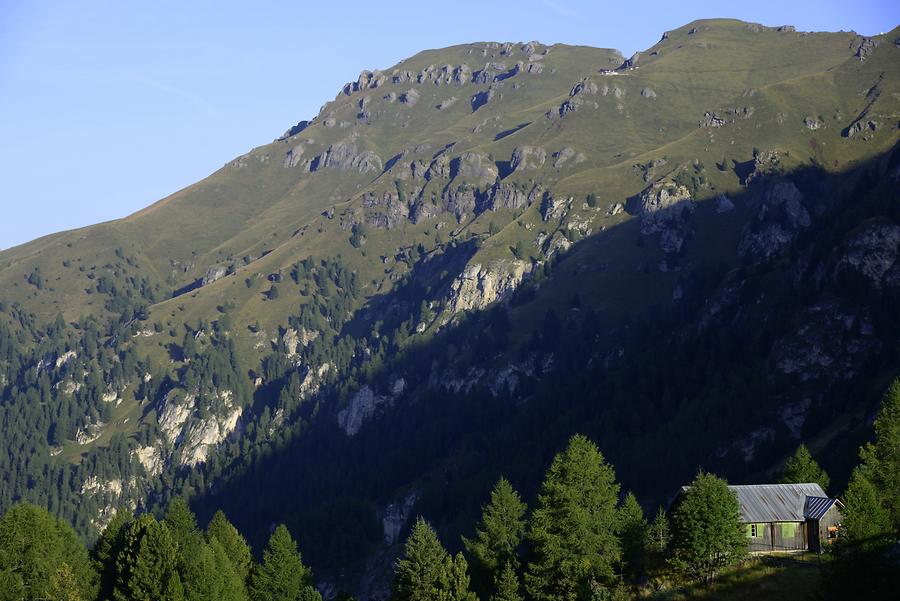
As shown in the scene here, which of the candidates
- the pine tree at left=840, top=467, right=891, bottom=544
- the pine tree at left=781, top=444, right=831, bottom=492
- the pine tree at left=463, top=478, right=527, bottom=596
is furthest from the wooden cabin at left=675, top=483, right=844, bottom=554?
the pine tree at left=463, top=478, right=527, bottom=596

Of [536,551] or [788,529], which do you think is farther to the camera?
[788,529]

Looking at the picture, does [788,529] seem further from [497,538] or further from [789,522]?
[497,538]

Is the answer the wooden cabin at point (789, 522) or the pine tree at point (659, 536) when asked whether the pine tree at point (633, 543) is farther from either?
the wooden cabin at point (789, 522)

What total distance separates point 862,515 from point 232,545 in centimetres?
6247

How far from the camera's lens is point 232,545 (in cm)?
11600

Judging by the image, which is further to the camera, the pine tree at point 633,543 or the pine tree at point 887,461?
the pine tree at point 887,461

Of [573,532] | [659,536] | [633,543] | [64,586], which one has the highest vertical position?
[64,586]

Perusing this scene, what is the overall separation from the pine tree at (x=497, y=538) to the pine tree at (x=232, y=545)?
22.8 metres

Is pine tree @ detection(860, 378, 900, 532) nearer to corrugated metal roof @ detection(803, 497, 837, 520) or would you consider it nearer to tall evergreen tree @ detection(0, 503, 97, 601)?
corrugated metal roof @ detection(803, 497, 837, 520)

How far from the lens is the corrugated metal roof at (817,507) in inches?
3818

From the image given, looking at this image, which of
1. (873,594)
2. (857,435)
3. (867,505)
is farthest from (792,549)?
(857,435)

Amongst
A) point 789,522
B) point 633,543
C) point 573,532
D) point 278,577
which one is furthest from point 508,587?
point 278,577

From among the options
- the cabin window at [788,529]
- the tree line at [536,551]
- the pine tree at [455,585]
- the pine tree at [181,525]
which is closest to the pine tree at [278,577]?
the tree line at [536,551]

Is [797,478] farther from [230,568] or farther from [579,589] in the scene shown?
[230,568]
